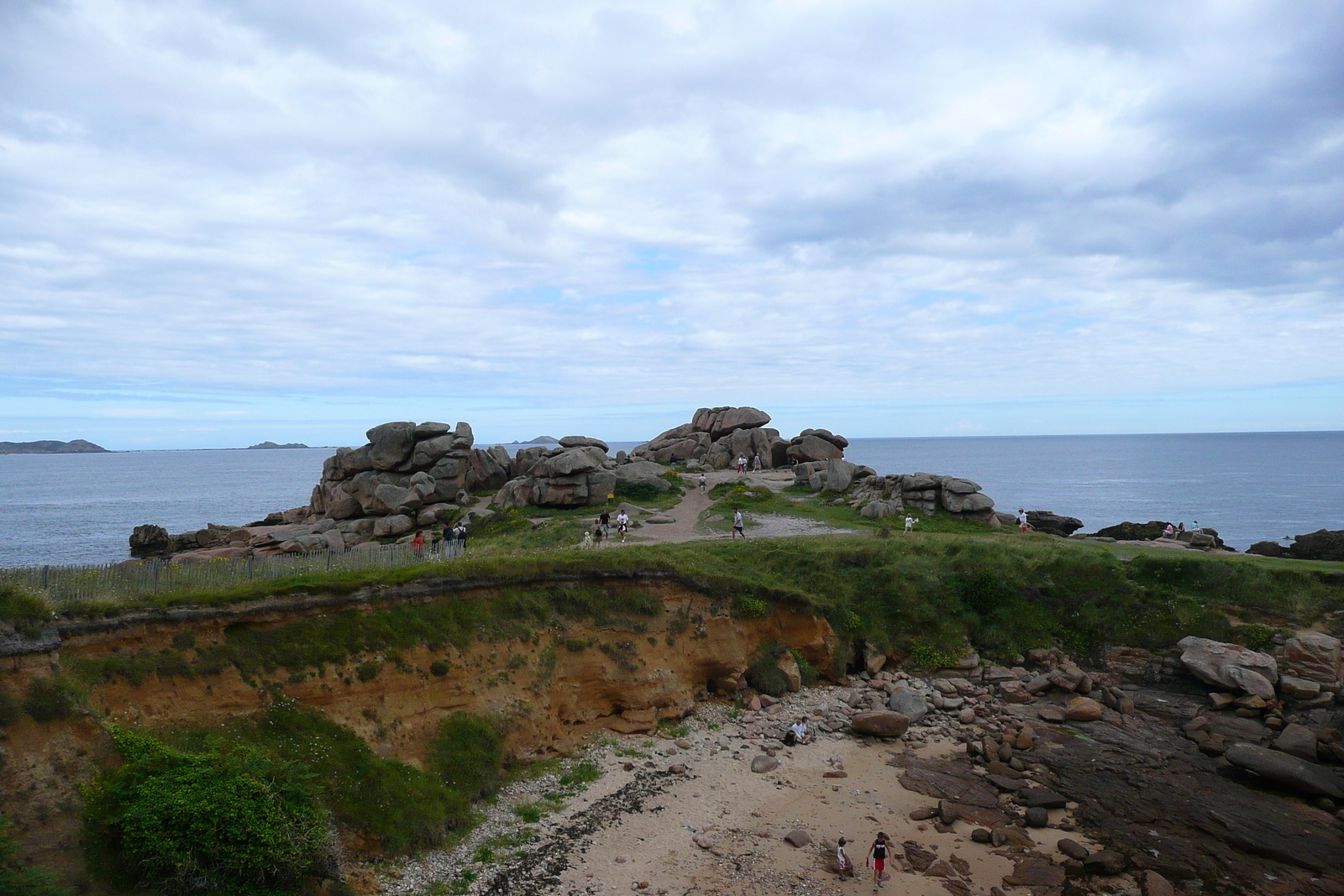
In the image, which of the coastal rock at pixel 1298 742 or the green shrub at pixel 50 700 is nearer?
the green shrub at pixel 50 700

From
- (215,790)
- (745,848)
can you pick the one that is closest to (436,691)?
(215,790)

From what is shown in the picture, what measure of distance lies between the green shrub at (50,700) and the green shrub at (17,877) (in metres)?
2.89

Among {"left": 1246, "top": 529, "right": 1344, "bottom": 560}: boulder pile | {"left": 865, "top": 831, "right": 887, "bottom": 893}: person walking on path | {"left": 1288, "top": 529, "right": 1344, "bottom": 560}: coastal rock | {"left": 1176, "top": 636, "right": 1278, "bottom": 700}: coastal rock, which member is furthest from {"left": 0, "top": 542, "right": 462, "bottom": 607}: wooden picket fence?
{"left": 1288, "top": 529, "right": 1344, "bottom": 560}: coastal rock

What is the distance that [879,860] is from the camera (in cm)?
2083

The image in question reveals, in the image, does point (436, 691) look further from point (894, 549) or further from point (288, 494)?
point (288, 494)

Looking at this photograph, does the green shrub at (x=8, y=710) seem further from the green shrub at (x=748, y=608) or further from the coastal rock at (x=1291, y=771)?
the coastal rock at (x=1291, y=771)

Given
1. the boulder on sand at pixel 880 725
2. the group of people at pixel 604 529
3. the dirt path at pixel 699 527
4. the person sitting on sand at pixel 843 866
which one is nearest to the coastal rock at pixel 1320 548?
the dirt path at pixel 699 527

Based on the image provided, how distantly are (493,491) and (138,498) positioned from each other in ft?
388

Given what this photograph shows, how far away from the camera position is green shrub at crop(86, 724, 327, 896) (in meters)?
16.2

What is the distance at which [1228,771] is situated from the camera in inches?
1063

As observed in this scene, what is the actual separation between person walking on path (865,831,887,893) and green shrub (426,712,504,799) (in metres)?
12.3

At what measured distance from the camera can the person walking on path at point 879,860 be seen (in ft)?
68.0

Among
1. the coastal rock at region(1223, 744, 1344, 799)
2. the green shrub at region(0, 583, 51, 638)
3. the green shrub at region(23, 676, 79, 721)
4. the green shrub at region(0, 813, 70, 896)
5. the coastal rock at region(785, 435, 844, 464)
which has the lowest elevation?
the coastal rock at region(1223, 744, 1344, 799)

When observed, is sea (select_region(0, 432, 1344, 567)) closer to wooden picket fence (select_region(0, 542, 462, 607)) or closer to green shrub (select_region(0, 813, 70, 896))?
wooden picket fence (select_region(0, 542, 462, 607))
